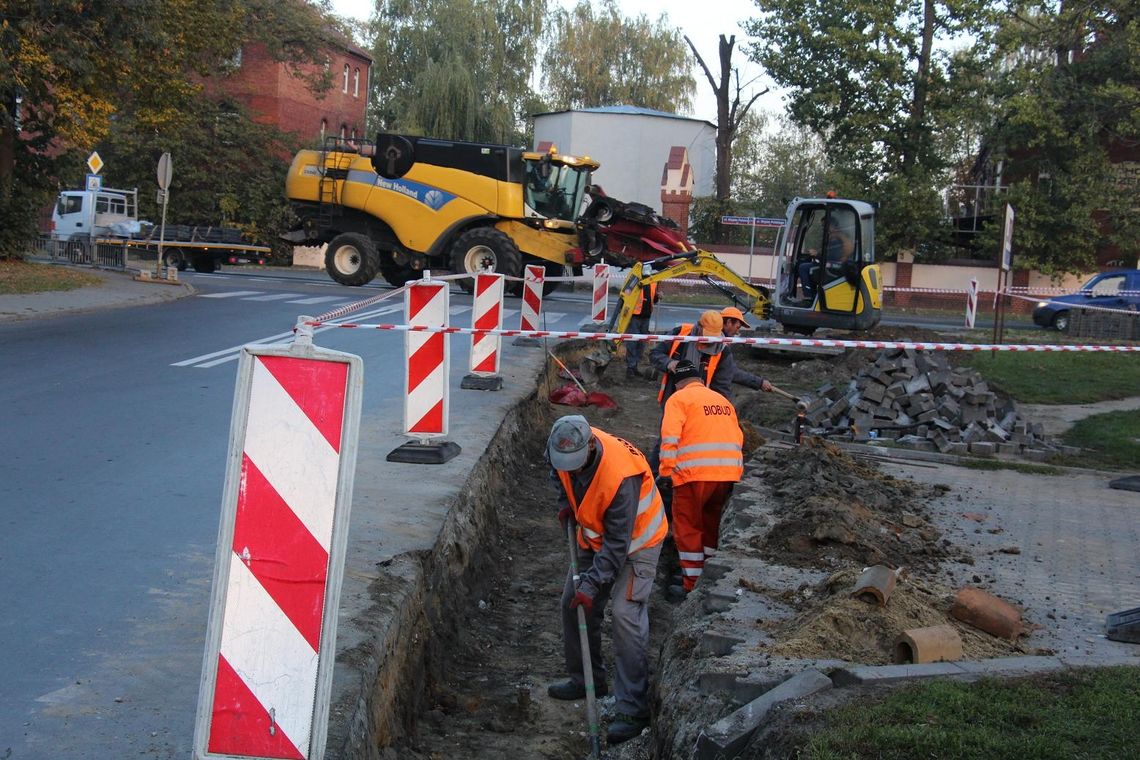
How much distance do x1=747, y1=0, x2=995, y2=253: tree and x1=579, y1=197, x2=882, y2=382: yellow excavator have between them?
58.4 feet

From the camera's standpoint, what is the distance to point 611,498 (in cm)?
574

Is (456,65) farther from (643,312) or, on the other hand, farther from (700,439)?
(700,439)

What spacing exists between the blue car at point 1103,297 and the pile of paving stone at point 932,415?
18.4m

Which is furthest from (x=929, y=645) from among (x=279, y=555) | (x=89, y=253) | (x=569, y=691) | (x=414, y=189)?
(x=89, y=253)

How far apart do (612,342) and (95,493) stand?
1257cm

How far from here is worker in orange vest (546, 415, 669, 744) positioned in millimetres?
5719

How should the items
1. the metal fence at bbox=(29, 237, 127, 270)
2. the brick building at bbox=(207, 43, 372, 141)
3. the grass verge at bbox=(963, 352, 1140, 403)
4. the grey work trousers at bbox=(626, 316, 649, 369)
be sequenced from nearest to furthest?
the grass verge at bbox=(963, 352, 1140, 403), the grey work trousers at bbox=(626, 316, 649, 369), the metal fence at bbox=(29, 237, 127, 270), the brick building at bbox=(207, 43, 372, 141)

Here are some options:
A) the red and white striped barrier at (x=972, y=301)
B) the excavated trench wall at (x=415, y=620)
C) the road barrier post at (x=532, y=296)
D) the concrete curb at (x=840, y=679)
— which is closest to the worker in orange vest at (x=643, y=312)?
the road barrier post at (x=532, y=296)

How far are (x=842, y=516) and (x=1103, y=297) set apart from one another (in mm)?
25513

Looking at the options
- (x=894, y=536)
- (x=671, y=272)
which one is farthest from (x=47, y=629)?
(x=671, y=272)

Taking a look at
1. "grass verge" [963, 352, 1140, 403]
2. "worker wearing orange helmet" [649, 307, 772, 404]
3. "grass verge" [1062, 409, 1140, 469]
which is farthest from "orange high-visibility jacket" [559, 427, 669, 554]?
"grass verge" [963, 352, 1140, 403]

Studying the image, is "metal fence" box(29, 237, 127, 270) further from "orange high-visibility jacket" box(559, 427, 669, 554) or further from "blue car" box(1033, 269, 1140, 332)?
"orange high-visibility jacket" box(559, 427, 669, 554)

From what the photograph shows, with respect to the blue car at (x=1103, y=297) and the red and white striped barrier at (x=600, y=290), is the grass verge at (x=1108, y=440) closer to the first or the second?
the red and white striped barrier at (x=600, y=290)

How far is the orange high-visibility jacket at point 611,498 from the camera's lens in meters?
5.75
